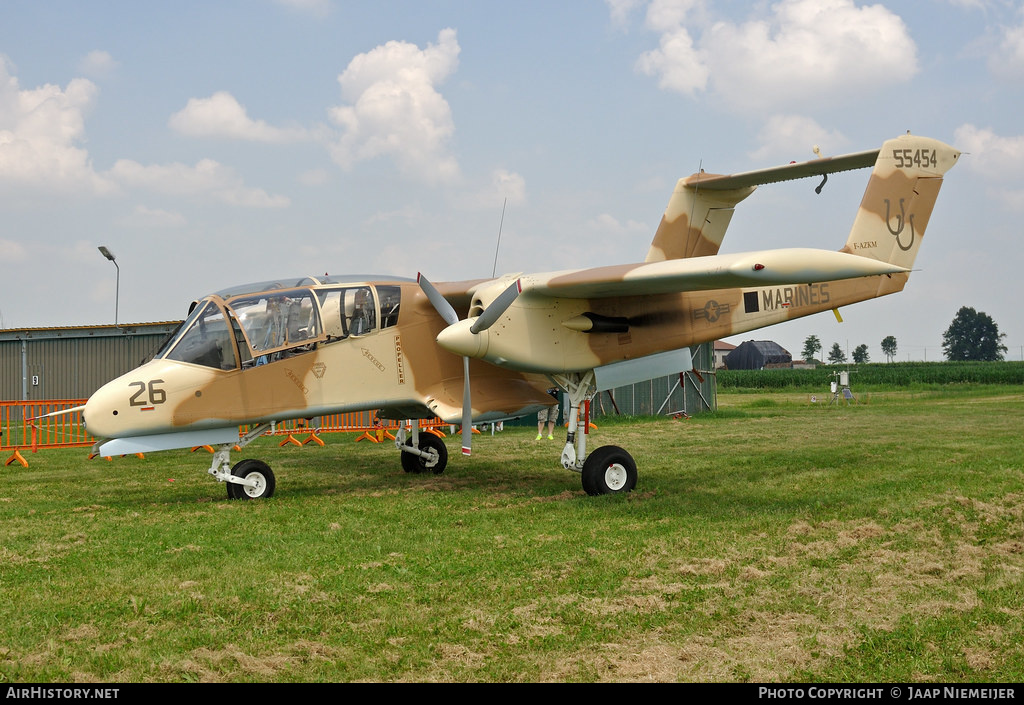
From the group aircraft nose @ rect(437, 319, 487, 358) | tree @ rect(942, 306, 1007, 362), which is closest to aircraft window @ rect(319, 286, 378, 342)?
aircraft nose @ rect(437, 319, 487, 358)

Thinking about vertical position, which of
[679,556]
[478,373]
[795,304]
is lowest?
[679,556]

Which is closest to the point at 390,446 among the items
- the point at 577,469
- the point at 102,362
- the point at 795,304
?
the point at 577,469

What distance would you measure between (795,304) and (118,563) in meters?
9.78

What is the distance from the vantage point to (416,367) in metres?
11.6

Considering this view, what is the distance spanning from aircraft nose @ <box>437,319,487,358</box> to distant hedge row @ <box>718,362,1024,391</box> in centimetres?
5036

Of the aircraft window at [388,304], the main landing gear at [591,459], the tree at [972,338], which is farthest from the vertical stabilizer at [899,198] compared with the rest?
the tree at [972,338]

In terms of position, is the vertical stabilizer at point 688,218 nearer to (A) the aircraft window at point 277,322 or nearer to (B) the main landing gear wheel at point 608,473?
(B) the main landing gear wheel at point 608,473

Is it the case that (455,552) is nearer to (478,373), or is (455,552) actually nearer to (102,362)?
(478,373)

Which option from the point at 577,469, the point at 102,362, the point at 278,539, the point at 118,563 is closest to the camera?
the point at 118,563

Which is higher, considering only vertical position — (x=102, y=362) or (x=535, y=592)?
(x=102, y=362)

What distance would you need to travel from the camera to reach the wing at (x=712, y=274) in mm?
8570

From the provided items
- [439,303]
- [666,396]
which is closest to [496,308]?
[439,303]

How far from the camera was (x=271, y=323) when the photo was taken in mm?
10500

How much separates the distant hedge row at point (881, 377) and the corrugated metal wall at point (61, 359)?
45325 millimetres
